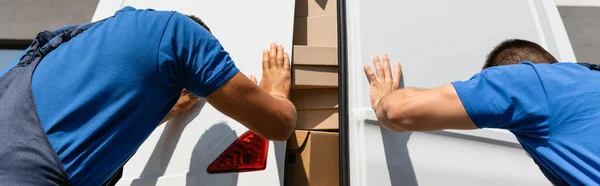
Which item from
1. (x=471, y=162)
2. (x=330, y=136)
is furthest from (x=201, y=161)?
(x=471, y=162)

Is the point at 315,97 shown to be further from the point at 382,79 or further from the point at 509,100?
the point at 509,100

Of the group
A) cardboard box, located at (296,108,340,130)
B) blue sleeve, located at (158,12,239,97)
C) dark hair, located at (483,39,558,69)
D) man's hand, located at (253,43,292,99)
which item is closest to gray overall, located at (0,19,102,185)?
blue sleeve, located at (158,12,239,97)

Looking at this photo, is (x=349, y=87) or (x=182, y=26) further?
(x=349, y=87)

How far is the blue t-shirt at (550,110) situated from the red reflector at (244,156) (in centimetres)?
57

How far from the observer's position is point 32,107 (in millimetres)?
1001

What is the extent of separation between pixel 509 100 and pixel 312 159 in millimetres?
590

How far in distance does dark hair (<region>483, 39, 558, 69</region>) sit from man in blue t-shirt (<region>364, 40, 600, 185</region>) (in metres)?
0.18

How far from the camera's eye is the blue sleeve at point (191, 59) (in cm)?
104

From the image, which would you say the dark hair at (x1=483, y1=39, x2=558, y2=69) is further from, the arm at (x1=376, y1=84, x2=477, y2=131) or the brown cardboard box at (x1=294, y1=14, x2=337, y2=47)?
the brown cardboard box at (x1=294, y1=14, x2=337, y2=47)

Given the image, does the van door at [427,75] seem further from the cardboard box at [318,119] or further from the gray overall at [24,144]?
the gray overall at [24,144]

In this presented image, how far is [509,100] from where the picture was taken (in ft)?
3.40

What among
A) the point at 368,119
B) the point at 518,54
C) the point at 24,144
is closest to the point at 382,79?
the point at 368,119

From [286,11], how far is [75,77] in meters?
0.80

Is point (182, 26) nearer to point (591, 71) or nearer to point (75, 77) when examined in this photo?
point (75, 77)
